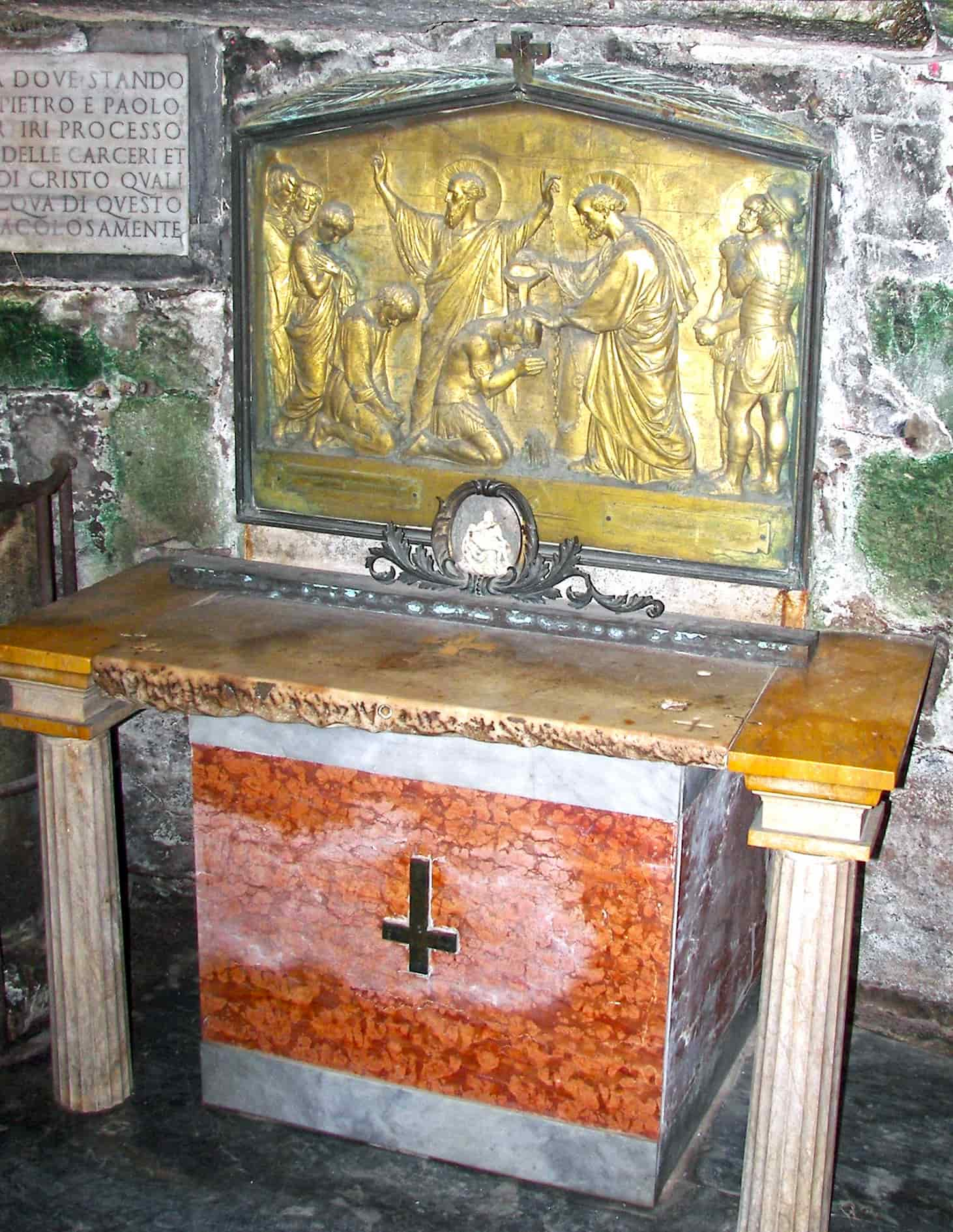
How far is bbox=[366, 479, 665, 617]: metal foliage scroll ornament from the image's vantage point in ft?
13.9

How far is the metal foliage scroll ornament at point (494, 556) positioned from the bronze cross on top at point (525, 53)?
41.5 inches

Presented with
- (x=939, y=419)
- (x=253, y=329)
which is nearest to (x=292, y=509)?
(x=253, y=329)

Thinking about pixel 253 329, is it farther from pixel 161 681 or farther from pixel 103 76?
pixel 161 681

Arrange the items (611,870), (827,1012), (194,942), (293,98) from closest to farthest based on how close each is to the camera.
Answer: (827,1012) → (611,870) → (293,98) → (194,942)

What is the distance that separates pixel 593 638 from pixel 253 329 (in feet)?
4.59

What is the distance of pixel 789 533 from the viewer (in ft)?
13.9

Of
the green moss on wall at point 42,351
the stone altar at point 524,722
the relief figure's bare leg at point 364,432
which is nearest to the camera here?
the stone altar at point 524,722

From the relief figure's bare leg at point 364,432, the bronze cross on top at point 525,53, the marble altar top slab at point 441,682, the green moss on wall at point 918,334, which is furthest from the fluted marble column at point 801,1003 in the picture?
the bronze cross on top at point 525,53

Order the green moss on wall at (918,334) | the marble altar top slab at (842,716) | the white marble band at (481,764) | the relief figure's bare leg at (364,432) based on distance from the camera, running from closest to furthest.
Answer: the marble altar top slab at (842,716) → the white marble band at (481,764) → the green moss on wall at (918,334) → the relief figure's bare leg at (364,432)

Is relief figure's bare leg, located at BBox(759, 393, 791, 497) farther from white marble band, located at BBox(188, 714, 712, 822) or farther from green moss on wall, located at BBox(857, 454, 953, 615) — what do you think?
white marble band, located at BBox(188, 714, 712, 822)

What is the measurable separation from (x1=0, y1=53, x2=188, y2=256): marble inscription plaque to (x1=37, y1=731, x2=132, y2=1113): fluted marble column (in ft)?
5.16

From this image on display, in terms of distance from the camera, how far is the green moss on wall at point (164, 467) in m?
4.86

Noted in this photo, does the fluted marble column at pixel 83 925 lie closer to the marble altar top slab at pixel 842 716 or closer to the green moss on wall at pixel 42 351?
the green moss on wall at pixel 42 351

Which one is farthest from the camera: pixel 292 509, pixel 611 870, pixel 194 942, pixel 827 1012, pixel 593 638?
pixel 194 942
